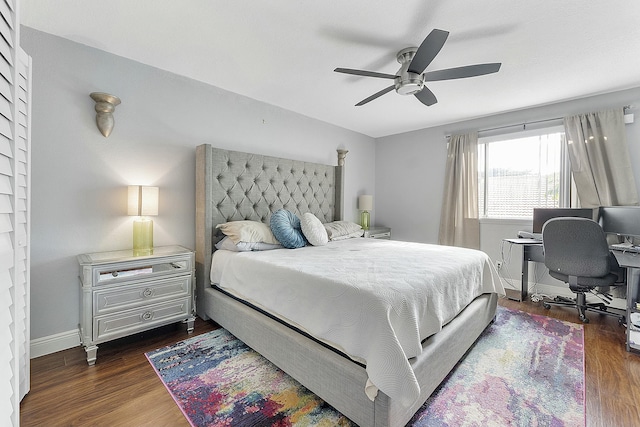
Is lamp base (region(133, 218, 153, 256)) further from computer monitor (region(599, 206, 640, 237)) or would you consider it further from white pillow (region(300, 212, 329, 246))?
computer monitor (region(599, 206, 640, 237))

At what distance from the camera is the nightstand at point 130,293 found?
1808 millimetres

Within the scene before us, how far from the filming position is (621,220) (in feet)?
8.66

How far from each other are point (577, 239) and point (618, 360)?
101cm

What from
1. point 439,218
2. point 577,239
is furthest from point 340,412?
point 439,218

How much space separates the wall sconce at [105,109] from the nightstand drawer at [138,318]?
1400 millimetres

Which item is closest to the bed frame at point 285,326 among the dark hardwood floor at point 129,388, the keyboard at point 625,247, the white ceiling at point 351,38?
the dark hardwood floor at point 129,388

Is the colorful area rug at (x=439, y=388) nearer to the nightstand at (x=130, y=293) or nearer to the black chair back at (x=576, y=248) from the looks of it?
the nightstand at (x=130, y=293)

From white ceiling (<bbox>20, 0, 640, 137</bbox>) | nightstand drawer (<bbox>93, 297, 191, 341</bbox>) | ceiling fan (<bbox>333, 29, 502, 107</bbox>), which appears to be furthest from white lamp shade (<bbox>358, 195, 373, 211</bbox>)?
nightstand drawer (<bbox>93, 297, 191, 341</bbox>)

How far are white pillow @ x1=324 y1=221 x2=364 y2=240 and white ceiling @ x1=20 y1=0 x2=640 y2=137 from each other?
59.6 inches

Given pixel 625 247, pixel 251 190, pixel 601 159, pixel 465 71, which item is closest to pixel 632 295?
pixel 625 247

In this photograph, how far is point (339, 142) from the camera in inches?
165

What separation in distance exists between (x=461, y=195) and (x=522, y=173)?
2.49ft

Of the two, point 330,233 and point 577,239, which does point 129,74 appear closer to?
point 330,233

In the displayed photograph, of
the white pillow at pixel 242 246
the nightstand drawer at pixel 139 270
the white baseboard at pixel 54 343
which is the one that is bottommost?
the white baseboard at pixel 54 343
